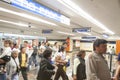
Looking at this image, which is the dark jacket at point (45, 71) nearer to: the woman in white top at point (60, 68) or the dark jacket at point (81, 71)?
the dark jacket at point (81, 71)

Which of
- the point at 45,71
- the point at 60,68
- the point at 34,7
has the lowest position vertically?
the point at 60,68

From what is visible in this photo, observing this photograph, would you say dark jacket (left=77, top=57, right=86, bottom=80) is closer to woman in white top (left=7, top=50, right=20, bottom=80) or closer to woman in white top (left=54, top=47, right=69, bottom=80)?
woman in white top (left=54, top=47, right=69, bottom=80)

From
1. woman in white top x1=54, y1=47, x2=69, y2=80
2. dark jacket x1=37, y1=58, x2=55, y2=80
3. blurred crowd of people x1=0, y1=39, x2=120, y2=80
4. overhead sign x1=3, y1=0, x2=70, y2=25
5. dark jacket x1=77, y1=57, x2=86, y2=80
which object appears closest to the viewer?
blurred crowd of people x1=0, y1=39, x2=120, y2=80

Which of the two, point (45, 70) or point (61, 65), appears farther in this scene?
point (61, 65)

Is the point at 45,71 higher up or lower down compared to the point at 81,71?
higher up

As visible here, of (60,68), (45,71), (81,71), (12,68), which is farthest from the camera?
(60,68)

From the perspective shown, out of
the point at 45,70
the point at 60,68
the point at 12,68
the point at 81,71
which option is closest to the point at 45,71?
the point at 45,70

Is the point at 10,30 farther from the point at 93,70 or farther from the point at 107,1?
the point at 93,70

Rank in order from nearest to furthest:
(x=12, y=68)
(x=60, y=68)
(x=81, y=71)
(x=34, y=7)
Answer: (x=34, y=7) → (x=81, y=71) → (x=12, y=68) → (x=60, y=68)

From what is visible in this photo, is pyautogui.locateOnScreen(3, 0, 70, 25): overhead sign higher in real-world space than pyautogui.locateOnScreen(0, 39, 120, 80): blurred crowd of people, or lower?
higher

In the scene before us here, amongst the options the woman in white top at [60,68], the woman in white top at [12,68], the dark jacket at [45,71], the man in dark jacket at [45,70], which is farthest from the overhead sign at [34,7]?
the woman in white top at [12,68]

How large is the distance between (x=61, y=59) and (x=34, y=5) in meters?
2.41

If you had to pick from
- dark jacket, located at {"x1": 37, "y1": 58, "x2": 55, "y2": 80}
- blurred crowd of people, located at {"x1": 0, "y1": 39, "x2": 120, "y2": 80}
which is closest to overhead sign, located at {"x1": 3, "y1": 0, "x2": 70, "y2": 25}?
blurred crowd of people, located at {"x1": 0, "y1": 39, "x2": 120, "y2": 80}

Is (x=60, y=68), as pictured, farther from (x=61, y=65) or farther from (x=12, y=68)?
(x=12, y=68)
